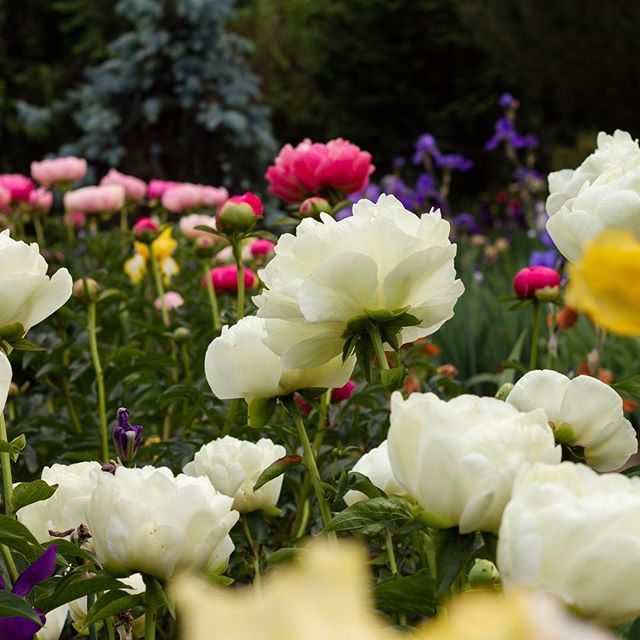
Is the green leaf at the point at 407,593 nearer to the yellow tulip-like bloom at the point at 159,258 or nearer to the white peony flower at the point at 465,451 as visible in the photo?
the white peony flower at the point at 465,451

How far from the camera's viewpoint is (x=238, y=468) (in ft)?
2.27

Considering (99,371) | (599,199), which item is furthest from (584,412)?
(99,371)

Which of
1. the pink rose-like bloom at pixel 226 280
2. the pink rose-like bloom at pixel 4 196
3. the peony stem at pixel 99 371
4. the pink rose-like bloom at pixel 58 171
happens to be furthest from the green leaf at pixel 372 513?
the pink rose-like bloom at pixel 58 171

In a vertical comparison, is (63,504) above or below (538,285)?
above

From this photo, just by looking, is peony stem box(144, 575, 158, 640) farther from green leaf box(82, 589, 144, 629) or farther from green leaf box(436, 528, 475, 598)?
green leaf box(436, 528, 475, 598)

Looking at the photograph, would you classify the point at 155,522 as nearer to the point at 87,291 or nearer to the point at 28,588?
the point at 28,588

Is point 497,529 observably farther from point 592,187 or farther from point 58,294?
point 58,294

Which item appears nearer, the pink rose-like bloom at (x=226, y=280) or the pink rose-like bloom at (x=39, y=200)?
the pink rose-like bloom at (x=226, y=280)

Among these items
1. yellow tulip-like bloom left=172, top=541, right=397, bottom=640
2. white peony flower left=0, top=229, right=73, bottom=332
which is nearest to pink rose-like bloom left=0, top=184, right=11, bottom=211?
white peony flower left=0, top=229, right=73, bottom=332

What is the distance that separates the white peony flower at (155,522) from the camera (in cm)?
52

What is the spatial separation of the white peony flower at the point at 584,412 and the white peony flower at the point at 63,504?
0.86ft

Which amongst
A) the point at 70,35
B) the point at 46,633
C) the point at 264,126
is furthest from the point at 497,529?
the point at 70,35

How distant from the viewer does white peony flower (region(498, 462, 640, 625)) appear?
33cm

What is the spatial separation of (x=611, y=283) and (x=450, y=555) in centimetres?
16
